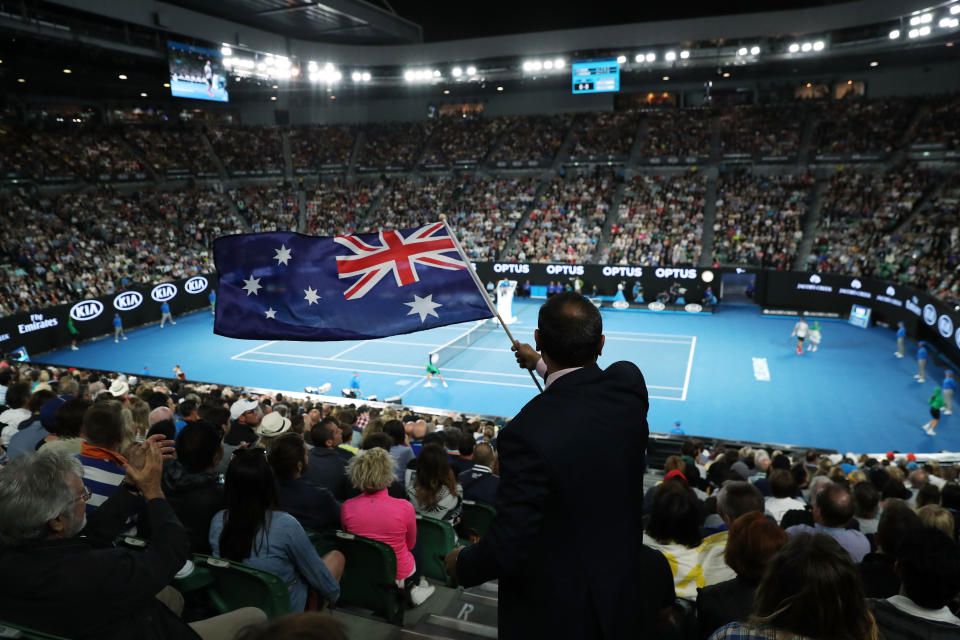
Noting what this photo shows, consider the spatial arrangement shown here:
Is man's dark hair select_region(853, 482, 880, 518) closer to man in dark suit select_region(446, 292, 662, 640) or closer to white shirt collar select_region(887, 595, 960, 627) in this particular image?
white shirt collar select_region(887, 595, 960, 627)

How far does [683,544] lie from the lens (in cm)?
469

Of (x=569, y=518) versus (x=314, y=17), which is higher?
(x=314, y=17)

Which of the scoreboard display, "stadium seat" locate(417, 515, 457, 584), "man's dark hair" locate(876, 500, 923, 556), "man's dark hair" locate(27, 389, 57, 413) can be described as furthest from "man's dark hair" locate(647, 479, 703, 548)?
the scoreboard display

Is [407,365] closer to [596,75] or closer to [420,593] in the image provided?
[420,593]

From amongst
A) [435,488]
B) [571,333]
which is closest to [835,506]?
[435,488]

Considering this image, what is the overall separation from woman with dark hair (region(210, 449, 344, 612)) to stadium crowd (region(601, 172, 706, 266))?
35289mm

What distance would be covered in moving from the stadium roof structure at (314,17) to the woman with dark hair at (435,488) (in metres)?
39.8

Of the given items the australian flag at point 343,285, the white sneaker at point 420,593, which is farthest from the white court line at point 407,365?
the white sneaker at point 420,593

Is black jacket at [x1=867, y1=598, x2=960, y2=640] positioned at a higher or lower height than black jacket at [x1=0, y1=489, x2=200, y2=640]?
lower

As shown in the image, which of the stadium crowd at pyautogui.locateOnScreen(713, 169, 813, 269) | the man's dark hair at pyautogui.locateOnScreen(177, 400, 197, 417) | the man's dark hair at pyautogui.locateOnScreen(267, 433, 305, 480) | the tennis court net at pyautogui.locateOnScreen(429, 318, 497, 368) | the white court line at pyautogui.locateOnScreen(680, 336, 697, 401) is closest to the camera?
the man's dark hair at pyautogui.locateOnScreen(267, 433, 305, 480)

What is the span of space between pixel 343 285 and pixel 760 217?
1447 inches

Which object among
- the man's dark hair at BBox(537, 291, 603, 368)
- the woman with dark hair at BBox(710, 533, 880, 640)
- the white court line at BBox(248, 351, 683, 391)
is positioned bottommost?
the white court line at BBox(248, 351, 683, 391)

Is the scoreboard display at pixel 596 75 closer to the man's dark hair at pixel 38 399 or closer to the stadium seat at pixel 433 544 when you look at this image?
the man's dark hair at pixel 38 399

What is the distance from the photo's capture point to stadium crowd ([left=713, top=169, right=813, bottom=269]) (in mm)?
36219
